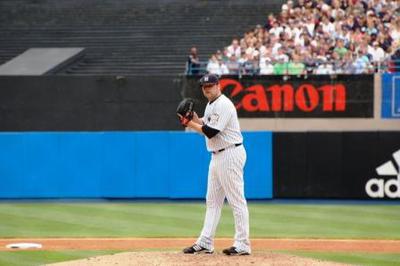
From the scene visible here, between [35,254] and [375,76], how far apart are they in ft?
39.6

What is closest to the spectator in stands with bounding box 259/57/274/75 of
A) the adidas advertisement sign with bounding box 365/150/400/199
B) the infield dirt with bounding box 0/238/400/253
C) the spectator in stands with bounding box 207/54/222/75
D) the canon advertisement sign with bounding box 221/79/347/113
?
the canon advertisement sign with bounding box 221/79/347/113

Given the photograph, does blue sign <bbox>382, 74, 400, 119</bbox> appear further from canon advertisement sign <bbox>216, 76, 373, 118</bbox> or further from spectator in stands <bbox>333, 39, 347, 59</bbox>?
spectator in stands <bbox>333, 39, 347, 59</bbox>

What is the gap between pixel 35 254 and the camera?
11.0m

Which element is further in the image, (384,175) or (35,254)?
(384,175)

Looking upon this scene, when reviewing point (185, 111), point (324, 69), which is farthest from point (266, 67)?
point (185, 111)

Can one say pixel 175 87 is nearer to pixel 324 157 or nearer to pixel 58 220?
pixel 324 157

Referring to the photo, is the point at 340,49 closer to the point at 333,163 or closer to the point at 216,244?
the point at 333,163

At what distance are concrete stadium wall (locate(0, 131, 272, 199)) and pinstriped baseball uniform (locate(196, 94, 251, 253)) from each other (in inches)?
334

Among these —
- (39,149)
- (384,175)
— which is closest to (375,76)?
(384,175)

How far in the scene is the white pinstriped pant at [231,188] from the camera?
9.66 meters

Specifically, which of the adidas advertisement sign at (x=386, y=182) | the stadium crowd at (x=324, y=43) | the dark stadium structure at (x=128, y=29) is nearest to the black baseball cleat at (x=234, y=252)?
the adidas advertisement sign at (x=386, y=182)

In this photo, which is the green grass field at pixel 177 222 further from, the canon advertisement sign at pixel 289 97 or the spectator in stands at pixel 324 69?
the spectator in stands at pixel 324 69

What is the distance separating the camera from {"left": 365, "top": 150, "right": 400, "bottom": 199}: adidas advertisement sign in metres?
18.0

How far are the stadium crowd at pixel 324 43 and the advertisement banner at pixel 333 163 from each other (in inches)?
103
